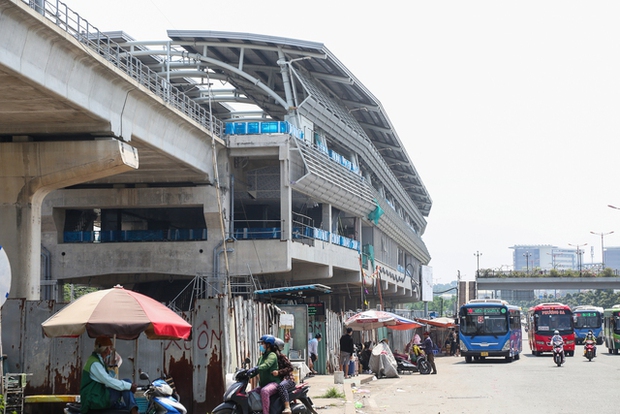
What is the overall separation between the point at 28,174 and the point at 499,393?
16412 mm

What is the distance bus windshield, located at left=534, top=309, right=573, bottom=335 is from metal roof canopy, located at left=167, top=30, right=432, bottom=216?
16.8m

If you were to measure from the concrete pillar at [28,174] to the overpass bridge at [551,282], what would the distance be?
7604cm

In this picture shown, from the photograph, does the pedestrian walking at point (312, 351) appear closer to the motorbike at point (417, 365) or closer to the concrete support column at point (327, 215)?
the motorbike at point (417, 365)

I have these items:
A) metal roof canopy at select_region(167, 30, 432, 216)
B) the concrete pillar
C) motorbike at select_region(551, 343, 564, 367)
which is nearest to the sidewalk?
the concrete pillar

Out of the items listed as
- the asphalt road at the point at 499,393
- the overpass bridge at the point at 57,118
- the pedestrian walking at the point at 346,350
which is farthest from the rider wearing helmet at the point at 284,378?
the pedestrian walking at the point at 346,350

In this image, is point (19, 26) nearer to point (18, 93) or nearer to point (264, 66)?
point (18, 93)

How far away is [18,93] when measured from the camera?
23.3 meters

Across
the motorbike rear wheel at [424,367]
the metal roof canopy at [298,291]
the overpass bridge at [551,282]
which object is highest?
the overpass bridge at [551,282]

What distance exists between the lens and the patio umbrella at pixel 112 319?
36.5 feet

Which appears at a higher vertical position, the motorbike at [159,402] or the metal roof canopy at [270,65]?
the metal roof canopy at [270,65]

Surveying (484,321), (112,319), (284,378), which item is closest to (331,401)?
(284,378)

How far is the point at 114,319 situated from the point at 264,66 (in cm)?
3983

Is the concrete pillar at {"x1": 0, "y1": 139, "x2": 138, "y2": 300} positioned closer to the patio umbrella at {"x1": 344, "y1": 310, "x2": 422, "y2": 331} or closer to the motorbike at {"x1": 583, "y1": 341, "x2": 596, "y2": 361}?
the patio umbrella at {"x1": 344, "y1": 310, "x2": 422, "y2": 331}

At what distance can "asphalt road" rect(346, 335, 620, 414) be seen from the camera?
54.9 ft
